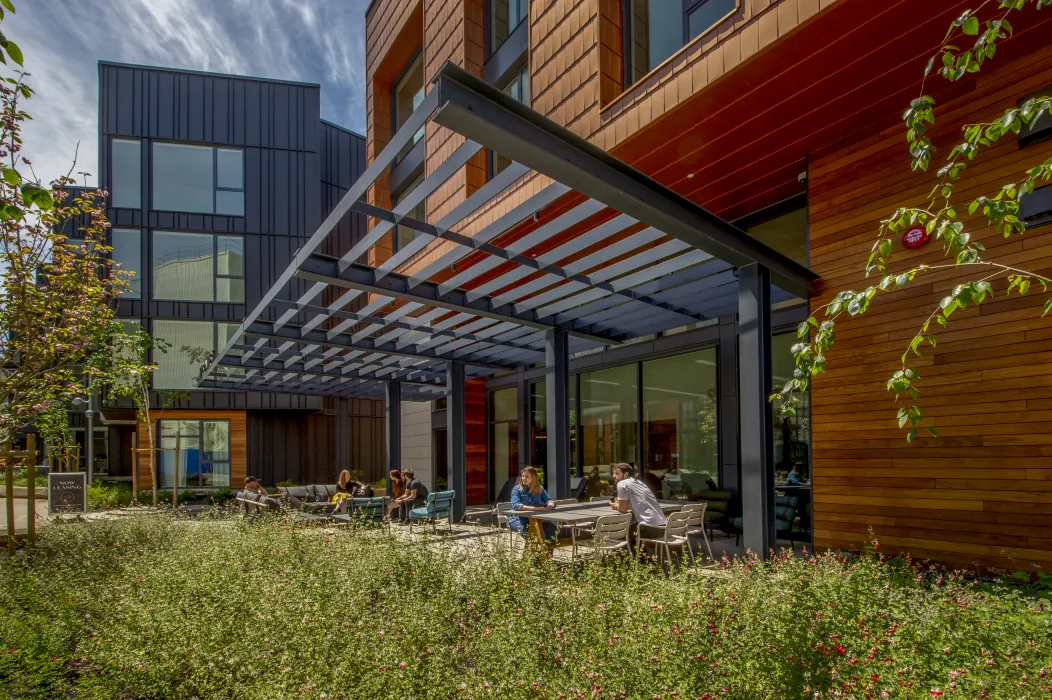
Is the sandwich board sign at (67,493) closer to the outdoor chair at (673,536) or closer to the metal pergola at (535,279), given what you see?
the metal pergola at (535,279)

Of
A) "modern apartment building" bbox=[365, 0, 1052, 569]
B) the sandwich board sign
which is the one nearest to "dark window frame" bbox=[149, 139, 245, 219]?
the sandwich board sign

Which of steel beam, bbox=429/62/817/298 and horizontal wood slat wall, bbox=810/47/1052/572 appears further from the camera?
horizontal wood slat wall, bbox=810/47/1052/572

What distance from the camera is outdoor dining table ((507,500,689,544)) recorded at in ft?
24.0

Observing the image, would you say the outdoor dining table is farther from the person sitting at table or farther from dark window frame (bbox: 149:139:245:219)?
dark window frame (bbox: 149:139:245:219)

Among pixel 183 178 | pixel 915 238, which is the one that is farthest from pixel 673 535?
pixel 183 178

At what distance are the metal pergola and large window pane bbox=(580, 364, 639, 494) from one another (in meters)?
1.06

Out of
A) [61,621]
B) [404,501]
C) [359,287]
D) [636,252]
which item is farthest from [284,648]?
[404,501]

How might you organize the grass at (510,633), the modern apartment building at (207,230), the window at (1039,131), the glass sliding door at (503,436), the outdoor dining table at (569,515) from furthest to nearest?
the modern apartment building at (207,230) → the glass sliding door at (503,436) → the outdoor dining table at (569,515) → the window at (1039,131) → the grass at (510,633)

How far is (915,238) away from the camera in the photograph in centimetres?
634

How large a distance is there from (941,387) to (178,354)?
23560 millimetres

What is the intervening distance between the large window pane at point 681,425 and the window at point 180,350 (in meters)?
17.2

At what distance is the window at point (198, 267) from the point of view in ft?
76.5

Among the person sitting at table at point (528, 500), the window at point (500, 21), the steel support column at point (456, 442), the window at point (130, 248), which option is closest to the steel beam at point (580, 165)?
the person sitting at table at point (528, 500)

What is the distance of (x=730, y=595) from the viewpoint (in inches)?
158
